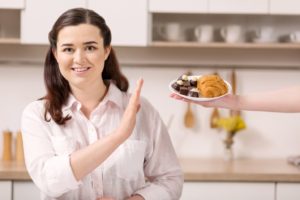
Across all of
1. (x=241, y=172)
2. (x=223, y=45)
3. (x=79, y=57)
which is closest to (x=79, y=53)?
(x=79, y=57)

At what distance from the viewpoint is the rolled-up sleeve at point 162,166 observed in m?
1.92

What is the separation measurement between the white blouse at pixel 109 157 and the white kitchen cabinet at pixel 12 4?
130cm

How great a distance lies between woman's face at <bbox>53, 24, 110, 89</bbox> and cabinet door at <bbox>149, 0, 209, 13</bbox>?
1.33 metres

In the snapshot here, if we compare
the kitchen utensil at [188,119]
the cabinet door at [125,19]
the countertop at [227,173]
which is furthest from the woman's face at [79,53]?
the kitchen utensil at [188,119]

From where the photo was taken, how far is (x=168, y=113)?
136 inches

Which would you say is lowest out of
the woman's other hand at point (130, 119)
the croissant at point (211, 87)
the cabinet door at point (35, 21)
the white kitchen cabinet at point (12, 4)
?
the woman's other hand at point (130, 119)

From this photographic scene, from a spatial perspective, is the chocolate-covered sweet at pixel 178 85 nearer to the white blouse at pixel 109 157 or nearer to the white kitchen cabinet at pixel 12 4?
the white blouse at pixel 109 157

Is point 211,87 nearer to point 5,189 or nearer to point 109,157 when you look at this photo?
point 109,157

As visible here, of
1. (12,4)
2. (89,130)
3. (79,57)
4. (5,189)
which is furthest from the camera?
(12,4)

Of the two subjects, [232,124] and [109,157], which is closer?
[109,157]

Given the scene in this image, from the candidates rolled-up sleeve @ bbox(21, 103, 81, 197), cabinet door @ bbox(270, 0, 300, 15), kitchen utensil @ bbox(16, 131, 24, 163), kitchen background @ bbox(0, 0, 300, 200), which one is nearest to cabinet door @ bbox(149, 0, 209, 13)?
kitchen background @ bbox(0, 0, 300, 200)

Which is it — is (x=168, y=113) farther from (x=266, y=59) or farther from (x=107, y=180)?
(x=107, y=180)

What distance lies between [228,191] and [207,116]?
0.68m

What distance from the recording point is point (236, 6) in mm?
3129
